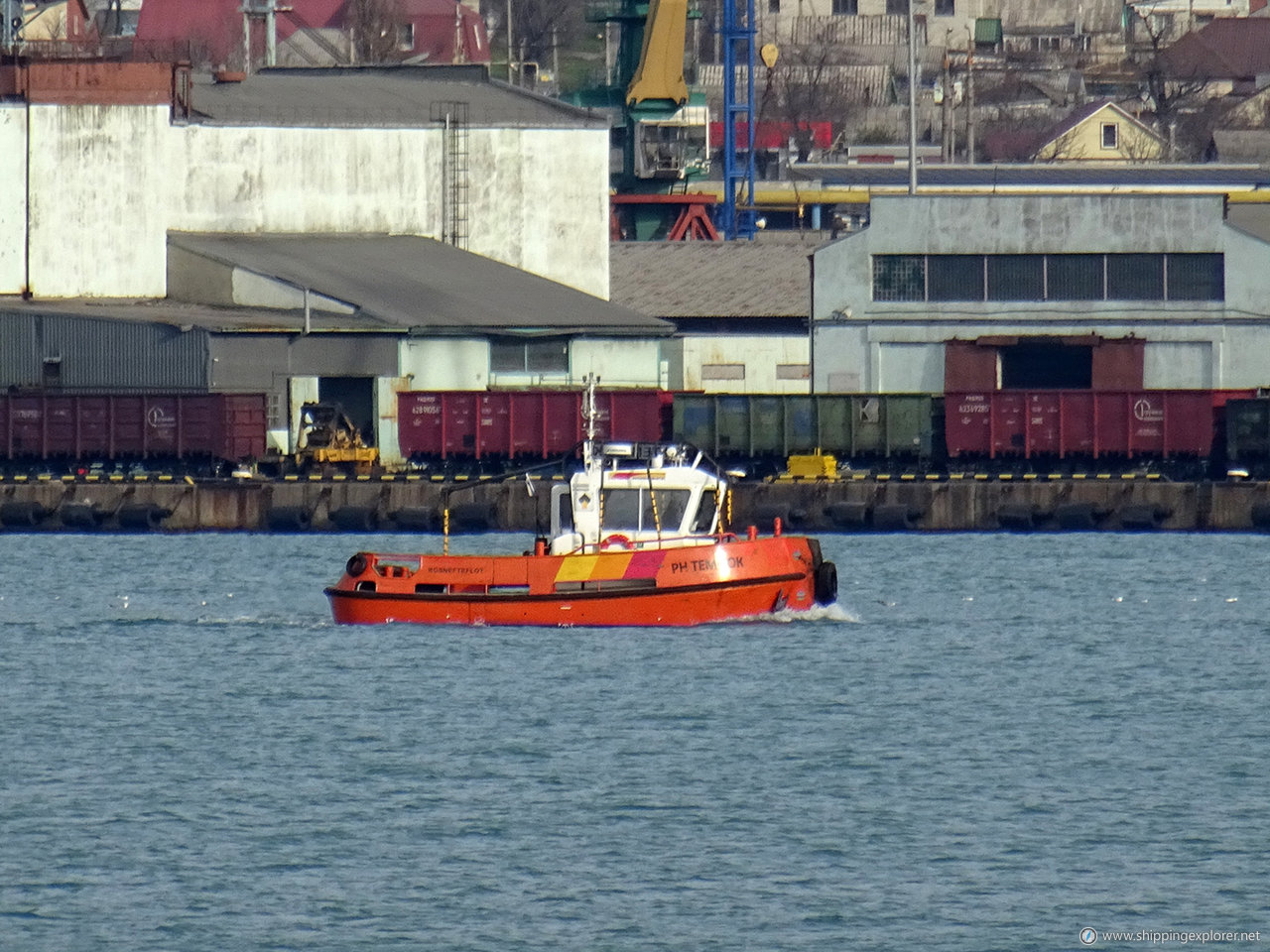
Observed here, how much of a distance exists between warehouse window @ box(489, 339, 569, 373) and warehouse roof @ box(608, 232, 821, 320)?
32.2 ft

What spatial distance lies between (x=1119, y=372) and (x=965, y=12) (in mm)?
93465

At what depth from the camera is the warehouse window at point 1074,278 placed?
67562 mm

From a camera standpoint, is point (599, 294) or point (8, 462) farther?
point (599, 294)

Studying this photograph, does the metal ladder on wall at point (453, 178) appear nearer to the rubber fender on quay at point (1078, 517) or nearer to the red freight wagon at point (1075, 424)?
the red freight wagon at point (1075, 424)

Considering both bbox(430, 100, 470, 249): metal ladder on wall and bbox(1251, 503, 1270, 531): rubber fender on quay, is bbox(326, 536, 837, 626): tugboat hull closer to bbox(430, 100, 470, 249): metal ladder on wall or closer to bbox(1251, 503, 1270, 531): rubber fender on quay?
bbox(1251, 503, 1270, 531): rubber fender on quay

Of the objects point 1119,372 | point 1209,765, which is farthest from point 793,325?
point 1209,765

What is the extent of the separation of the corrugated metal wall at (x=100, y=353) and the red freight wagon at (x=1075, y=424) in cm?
1924

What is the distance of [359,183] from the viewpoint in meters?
75.8

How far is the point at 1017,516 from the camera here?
60.1 meters

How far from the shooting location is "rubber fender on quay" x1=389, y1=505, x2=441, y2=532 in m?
59.3

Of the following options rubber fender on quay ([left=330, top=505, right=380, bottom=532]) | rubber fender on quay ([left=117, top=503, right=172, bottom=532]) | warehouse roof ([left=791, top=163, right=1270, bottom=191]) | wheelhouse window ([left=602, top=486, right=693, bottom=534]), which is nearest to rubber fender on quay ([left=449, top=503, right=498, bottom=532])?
rubber fender on quay ([left=330, top=505, right=380, bottom=532])

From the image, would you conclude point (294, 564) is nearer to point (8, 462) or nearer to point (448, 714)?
point (8, 462)

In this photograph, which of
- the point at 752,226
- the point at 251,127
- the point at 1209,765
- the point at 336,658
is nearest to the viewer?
the point at 1209,765

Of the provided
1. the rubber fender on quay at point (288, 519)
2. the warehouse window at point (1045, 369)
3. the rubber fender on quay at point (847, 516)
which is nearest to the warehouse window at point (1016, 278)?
the warehouse window at point (1045, 369)
